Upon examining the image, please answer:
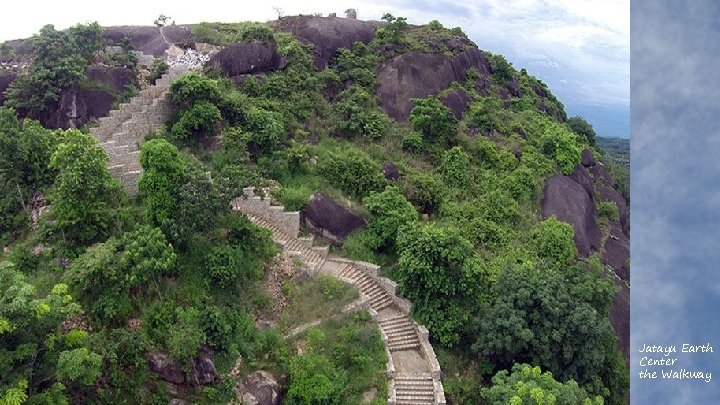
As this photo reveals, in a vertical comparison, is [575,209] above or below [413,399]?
above

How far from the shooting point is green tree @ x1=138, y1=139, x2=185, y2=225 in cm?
1622

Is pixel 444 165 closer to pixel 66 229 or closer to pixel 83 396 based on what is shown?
pixel 66 229

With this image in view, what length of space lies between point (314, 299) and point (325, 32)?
22011 mm

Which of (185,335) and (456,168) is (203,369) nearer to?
(185,335)

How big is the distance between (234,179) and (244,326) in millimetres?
5346

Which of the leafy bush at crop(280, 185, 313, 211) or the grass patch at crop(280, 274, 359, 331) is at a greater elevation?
the leafy bush at crop(280, 185, 313, 211)

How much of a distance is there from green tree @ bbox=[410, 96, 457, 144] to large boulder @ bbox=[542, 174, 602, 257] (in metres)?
6.22

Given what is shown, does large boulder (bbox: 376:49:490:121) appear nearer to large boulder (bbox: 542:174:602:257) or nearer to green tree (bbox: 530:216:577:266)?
large boulder (bbox: 542:174:602:257)

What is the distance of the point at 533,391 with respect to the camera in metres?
14.2

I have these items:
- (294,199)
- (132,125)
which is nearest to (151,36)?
(132,125)

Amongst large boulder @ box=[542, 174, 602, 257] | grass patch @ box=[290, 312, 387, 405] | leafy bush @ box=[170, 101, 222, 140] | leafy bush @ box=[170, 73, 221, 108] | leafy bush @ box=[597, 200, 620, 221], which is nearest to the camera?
grass patch @ box=[290, 312, 387, 405]

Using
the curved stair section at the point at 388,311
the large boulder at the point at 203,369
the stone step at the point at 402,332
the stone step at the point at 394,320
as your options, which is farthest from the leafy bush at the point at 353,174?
the large boulder at the point at 203,369

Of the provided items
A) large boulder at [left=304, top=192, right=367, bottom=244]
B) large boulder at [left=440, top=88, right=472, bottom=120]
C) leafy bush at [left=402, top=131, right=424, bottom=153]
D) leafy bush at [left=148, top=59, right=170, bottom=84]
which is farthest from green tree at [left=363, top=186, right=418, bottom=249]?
leafy bush at [left=148, top=59, right=170, bottom=84]

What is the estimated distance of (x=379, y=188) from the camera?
24.3 m
